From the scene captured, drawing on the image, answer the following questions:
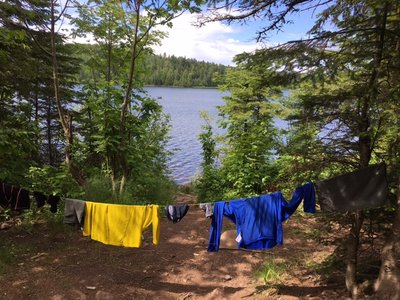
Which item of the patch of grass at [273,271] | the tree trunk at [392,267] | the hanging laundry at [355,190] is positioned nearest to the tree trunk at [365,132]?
the hanging laundry at [355,190]

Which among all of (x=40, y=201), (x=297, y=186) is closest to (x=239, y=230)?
(x=297, y=186)

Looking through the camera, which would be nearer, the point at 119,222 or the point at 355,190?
the point at 355,190

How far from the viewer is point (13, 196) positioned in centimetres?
681

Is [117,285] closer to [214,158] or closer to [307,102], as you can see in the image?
[307,102]

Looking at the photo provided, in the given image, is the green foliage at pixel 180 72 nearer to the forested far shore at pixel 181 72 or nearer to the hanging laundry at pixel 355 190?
the forested far shore at pixel 181 72

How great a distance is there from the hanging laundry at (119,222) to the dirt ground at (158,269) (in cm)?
118

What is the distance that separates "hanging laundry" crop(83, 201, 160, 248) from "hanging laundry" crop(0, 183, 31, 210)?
1.58m

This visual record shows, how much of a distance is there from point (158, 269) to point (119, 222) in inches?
84.0

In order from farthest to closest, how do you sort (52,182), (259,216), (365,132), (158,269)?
(52,182)
(158,269)
(259,216)
(365,132)

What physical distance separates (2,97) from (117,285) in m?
5.19

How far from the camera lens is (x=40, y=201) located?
6.72 metres

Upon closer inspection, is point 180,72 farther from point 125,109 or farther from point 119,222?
point 119,222

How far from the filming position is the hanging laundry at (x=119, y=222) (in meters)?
6.00

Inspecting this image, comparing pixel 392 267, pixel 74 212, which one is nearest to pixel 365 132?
pixel 392 267
